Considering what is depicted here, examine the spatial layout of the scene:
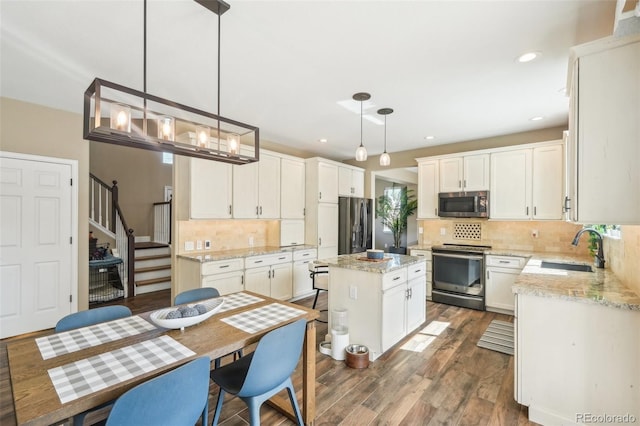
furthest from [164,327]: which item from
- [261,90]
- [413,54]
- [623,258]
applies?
[623,258]

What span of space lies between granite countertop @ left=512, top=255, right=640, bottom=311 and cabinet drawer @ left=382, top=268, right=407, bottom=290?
103cm

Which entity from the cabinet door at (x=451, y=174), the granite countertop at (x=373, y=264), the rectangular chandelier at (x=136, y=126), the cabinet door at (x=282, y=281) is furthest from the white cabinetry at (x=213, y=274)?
the cabinet door at (x=451, y=174)

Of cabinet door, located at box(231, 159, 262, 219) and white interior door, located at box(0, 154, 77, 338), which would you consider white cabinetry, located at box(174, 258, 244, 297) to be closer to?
cabinet door, located at box(231, 159, 262, 219)

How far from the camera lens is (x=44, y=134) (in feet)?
11.5

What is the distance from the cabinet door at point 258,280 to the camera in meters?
4.11

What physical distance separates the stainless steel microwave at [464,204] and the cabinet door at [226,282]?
326cm

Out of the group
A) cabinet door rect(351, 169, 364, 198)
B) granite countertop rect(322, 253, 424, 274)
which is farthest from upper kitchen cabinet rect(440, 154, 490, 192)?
granite countertop rect(322, 253, 424, 274)

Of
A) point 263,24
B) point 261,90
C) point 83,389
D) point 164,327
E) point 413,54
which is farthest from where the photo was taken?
point 261,90

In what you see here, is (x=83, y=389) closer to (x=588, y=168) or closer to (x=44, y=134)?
(x=588, y=168)

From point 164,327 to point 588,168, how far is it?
2525 mm

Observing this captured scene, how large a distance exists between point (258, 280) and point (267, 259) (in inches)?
12.8

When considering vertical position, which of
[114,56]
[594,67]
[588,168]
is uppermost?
[114,56]

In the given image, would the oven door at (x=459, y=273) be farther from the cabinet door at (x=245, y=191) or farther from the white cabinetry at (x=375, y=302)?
the cabinet door at (x=245, y=191)

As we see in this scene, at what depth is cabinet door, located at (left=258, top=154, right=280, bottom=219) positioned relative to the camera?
15.2ft
